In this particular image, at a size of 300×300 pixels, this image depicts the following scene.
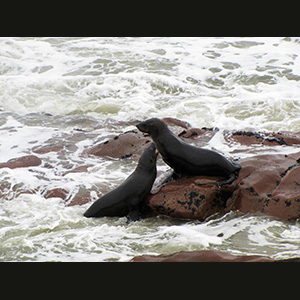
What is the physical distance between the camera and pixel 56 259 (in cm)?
496

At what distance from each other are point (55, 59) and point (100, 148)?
9.53 meters

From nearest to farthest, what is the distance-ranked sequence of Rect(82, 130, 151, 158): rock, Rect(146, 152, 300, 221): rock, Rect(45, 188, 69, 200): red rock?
Rect(146, 152, 300, 221): rock
Rect(45, 188, 69, 200): red rock
Rect(82, 130, 151, 158): rock

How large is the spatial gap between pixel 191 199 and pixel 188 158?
577 mm

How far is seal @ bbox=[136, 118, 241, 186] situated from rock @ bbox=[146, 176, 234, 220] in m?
0.12

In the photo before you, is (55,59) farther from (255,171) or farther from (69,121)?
(255,171)

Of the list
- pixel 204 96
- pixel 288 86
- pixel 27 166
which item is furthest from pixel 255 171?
pixel 288 86

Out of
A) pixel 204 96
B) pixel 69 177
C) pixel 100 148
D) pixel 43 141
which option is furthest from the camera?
pixel 204 96

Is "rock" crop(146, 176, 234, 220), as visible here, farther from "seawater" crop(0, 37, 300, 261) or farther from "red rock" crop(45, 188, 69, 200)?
"red rock" crop(45, 188, 69, 200)

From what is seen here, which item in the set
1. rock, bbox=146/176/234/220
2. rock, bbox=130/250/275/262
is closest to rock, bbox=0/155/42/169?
rock, bbox=146/176/234/220

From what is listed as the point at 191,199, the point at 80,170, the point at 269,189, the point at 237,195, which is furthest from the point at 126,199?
the point at 269,189

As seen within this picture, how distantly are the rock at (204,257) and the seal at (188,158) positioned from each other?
165 cm

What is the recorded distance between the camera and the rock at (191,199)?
611 centimetres

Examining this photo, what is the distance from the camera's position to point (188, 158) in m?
6.45

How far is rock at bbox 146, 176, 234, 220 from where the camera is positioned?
241 inches
